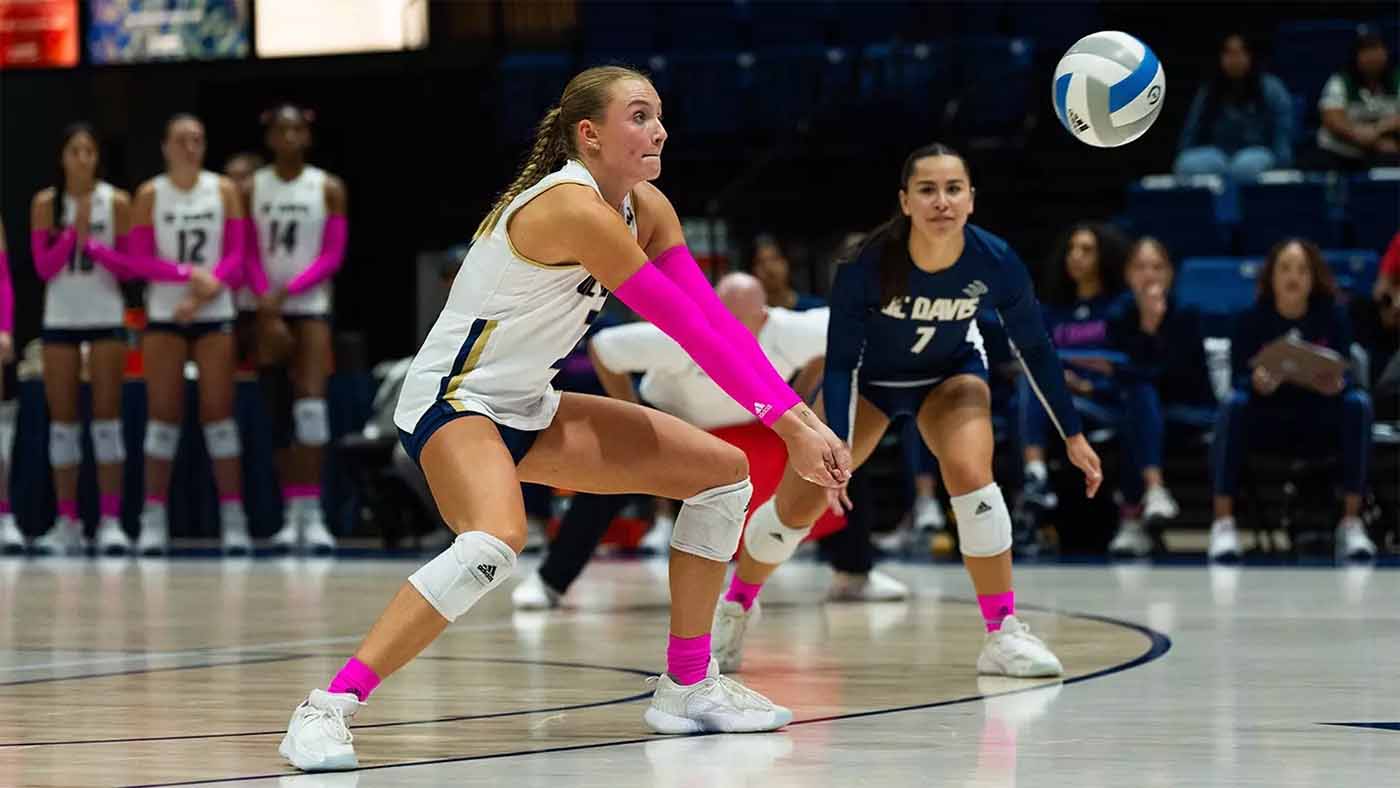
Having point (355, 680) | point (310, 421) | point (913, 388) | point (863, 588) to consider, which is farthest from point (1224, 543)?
point (355, 680)

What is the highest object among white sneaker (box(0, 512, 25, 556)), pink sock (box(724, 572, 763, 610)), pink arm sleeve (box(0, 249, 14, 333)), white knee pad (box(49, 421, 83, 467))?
pink arm sleeve (box(0, 249, 14, 333))

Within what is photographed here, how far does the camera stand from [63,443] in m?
11.1

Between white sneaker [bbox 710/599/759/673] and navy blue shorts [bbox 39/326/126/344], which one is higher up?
navy blue shorts [bbox 39/326/126/344]

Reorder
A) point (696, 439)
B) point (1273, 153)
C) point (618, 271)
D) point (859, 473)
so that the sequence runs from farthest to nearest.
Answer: point (1273, 153) < point (859, 473) < point (696, 439) < point (618, 271)

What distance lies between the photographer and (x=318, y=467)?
11.0 metres

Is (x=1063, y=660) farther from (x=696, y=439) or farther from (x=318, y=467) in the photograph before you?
(x=318, y=467)

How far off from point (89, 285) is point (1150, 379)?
17.7 feet

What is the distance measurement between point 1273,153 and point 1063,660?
7307mm

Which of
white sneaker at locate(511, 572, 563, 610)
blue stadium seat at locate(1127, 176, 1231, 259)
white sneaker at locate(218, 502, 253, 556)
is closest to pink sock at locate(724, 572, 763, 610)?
white sneaker at locate(511, 572, 563, 610)

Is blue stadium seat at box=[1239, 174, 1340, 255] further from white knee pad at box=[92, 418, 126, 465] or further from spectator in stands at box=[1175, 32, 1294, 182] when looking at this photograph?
white knee pad at box=[92, 418, 126, 465]

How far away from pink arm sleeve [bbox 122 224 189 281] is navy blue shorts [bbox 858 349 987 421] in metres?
5.65

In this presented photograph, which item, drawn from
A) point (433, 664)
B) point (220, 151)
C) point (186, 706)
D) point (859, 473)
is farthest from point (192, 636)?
point (220, 151)

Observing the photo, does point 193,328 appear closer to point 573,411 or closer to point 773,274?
point 773,274

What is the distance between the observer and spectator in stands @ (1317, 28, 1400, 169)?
11734 millimetres
